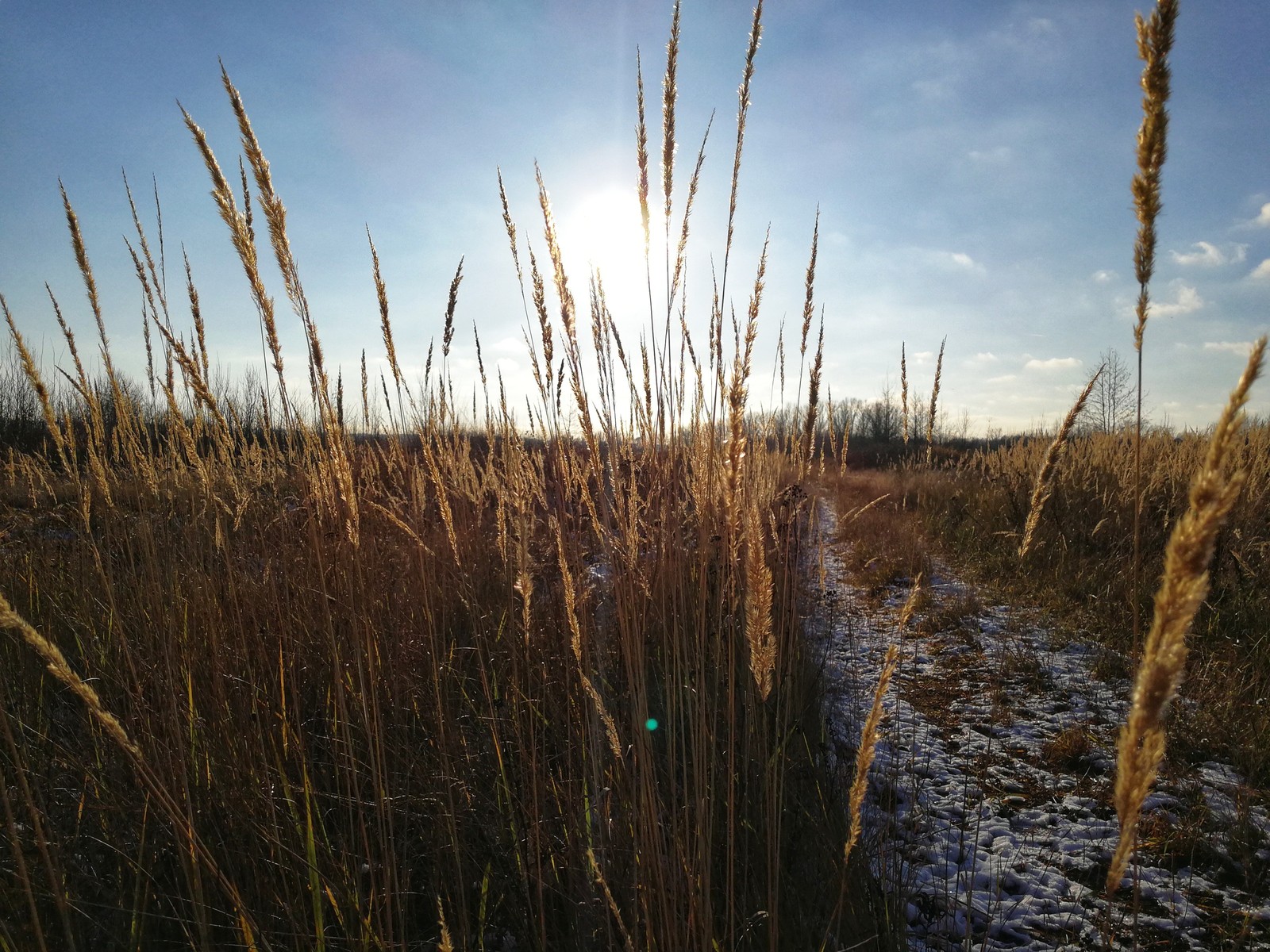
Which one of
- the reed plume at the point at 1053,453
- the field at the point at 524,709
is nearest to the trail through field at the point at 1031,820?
the field at the point at 524,709

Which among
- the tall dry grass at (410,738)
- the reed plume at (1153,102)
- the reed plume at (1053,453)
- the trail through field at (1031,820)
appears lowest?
the trail through field at (1031,820)

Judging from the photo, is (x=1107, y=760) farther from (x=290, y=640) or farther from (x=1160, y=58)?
(x=290, y=640)

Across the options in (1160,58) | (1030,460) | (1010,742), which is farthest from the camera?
(1030,460)

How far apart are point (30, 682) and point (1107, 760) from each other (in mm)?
3853

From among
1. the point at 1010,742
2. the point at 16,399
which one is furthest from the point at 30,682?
the point at 16,399

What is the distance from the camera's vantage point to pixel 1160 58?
2.80ft

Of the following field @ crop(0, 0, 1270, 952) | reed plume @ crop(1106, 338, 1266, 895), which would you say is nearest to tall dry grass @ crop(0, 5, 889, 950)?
field @ crop(0, 0, 1270, 952)

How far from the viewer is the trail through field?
145 centimetres

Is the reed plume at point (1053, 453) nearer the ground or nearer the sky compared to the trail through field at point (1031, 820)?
nearer the sky

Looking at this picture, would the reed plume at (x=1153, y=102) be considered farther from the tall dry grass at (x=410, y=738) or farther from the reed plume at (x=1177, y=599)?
the tall dry grass at (x=410, y=738)

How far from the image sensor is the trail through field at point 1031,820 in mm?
1453

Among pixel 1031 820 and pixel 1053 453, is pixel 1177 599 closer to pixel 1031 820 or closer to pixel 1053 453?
pixel 1053 453

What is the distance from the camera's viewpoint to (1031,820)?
1896 millimetres

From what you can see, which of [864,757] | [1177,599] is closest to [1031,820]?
[864,757]
